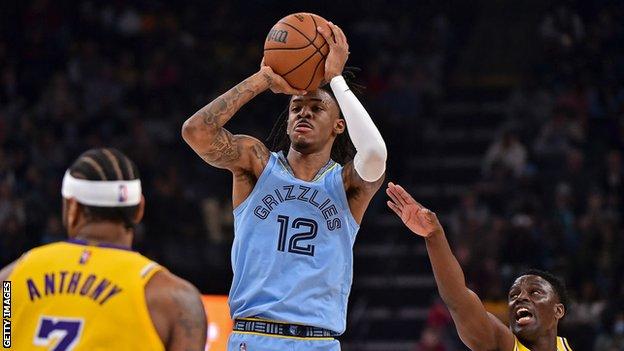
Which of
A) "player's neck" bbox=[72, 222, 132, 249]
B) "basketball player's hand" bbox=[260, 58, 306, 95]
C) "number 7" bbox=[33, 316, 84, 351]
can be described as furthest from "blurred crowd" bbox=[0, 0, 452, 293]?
"number 7" bbox=[33, 316, 84, 351]

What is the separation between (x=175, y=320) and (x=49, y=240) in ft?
27.3

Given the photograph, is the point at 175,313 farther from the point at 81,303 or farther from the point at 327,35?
the point at 327,35

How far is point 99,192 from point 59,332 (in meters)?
0.51

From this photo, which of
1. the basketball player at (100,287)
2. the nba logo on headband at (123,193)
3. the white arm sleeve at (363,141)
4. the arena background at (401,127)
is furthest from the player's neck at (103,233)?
the arena background at (401,127)

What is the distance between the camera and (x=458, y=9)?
1691cm

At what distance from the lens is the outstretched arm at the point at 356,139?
5.53m

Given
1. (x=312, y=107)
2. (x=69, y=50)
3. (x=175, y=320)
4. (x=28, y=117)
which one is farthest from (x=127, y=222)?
(x=69, y=50)

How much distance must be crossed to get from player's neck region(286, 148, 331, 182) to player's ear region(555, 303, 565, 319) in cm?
147

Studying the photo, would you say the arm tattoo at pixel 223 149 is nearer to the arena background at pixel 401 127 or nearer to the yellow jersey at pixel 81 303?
the yellow jersey at pixel 81 303

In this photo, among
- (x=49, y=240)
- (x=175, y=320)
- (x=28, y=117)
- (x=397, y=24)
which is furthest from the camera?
(x=397, y=24)

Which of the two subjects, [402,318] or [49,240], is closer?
[49,240]

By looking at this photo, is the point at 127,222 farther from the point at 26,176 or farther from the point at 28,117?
the point at 28,117

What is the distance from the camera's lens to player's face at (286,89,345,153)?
19.0 feet

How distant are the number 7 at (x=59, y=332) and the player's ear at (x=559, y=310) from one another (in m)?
2.99
